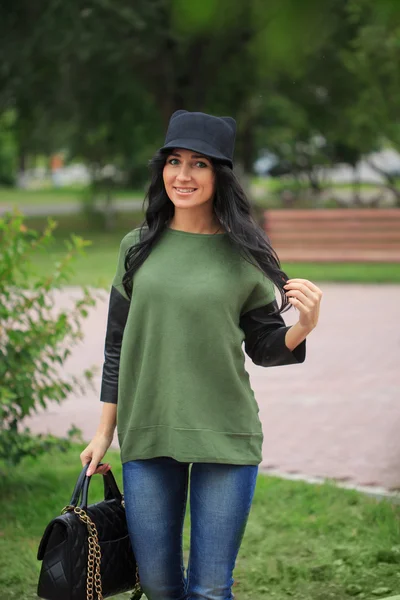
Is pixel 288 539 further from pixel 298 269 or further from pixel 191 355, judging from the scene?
pixel 298 269

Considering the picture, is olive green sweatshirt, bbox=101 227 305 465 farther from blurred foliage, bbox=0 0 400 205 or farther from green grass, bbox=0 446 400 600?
blurred foliage, bbox=0 0 400 205

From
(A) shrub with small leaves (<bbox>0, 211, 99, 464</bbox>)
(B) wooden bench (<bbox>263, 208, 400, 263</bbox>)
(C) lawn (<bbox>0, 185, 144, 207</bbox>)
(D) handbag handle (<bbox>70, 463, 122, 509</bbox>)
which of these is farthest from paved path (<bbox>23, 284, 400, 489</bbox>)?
(C) lawn (<bbox>0, 185, 144, 207</bbox>)

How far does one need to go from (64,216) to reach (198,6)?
31.5 m

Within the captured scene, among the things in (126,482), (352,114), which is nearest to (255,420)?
(126,482)

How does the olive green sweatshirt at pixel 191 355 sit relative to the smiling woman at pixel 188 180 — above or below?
below

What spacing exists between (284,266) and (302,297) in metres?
14.4

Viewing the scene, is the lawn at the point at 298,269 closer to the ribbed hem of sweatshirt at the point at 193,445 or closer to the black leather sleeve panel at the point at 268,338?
the black leather sleeve panel at the point at 268,338

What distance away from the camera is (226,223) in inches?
115

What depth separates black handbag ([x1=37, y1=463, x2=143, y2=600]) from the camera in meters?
2.76

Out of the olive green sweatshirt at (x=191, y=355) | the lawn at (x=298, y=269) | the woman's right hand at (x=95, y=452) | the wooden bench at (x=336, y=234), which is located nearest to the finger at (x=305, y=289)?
the olive green sweatshirt at (x=191, y=355)

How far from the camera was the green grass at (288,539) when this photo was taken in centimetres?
452

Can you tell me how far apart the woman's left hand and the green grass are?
6.46ft

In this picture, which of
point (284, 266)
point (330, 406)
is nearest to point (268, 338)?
point (330, 406)

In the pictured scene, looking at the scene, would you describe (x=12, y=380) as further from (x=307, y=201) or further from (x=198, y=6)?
(x=307, y=201)
